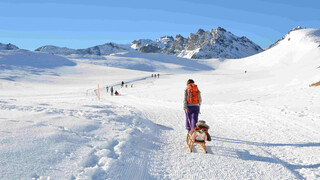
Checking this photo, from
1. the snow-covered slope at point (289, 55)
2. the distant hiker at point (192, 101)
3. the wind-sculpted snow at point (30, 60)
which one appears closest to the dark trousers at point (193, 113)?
the distant hiker at point (192, 101)

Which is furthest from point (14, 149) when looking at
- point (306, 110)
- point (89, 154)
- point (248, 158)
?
point (306, 110)

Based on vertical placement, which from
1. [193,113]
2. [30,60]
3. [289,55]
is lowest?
[193,113]

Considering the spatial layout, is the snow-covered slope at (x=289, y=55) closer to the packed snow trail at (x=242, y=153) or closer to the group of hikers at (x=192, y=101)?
the packed snow trail at (x=242, y=153)

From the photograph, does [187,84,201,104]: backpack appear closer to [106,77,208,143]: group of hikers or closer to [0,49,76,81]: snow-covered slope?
[106,77,208,143]: group of hikers

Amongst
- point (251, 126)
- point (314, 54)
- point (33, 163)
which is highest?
point (314, 54)

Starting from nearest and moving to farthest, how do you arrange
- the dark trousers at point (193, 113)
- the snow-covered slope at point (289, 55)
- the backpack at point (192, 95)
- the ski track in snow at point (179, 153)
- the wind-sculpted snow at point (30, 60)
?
the ski track in snow at point (179, 153)
the backpack at point (192, 95)
the dark trousers at point (193, 113)
the wind-sculpted snow at point (30, 60)
the snow-covered slope at point (289, 55)

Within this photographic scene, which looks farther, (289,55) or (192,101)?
(289,55)

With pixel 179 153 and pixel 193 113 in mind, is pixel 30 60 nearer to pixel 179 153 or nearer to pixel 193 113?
pixel 193 113

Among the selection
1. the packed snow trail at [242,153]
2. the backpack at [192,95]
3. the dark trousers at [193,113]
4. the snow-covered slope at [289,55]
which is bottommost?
the packed snow trail at [242,153]

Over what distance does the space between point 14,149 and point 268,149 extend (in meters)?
6.55

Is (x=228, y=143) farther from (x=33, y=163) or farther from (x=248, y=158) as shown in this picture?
(x=33, y=163)

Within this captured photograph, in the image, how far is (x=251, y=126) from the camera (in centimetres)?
906

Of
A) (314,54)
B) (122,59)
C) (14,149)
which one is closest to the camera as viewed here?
(14,149)

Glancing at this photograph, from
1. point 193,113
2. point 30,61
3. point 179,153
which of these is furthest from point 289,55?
point 30,61
